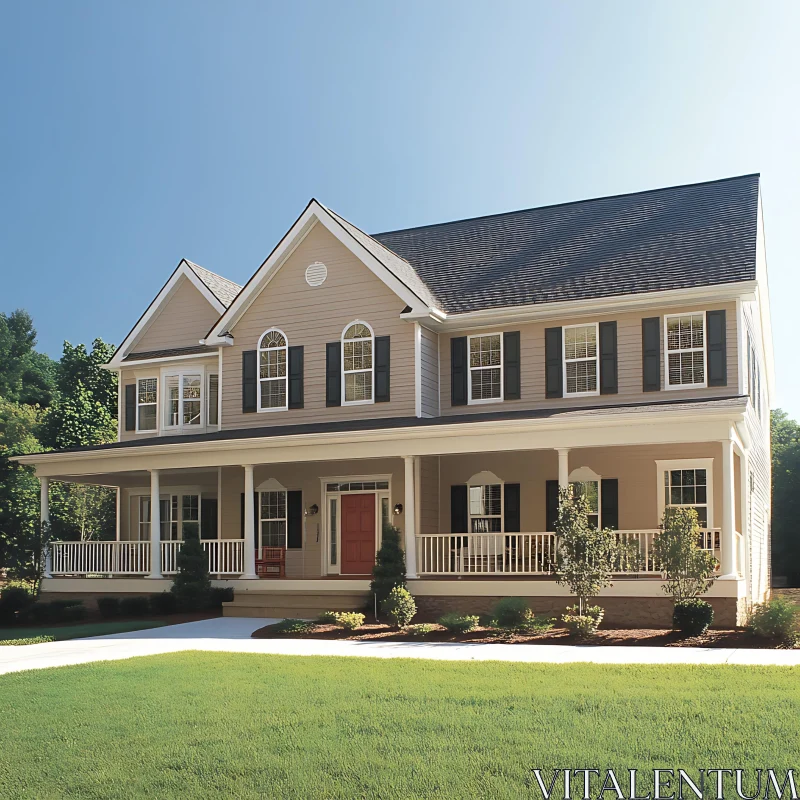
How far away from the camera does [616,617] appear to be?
1798 centimetres

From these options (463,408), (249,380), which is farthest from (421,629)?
(249,380)

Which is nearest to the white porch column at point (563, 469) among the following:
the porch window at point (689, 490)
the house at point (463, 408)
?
the house at point (463, 408)

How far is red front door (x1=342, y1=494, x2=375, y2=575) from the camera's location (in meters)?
23.7

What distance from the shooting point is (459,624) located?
55.3ft

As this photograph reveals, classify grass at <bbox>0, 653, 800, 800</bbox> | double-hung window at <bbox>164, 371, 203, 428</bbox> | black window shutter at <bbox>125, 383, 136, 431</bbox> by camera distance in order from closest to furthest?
grass at <bbox>0, 653, 800, 800</bbox> → double-hung window at <bbox>164, 371, 203, 428</bbox> → black window shutter at <bbox>125, 383, 136, 431</bbox>

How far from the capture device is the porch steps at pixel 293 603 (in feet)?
66.7

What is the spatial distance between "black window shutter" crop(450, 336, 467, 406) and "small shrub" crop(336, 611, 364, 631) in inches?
282

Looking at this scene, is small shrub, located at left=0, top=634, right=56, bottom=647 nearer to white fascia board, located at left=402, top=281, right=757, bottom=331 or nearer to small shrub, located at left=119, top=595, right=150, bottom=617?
small shrub, located at left=119, top=595, right=150, bottom=617

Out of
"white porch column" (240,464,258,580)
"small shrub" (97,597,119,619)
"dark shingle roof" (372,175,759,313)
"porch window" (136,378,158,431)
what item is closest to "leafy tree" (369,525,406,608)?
"white porch column" (240,464,258,580)

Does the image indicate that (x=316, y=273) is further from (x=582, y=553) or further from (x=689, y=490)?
(x=582, y=553)

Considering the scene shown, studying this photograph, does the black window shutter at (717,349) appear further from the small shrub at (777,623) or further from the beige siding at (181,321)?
the beige siding at (181,321)

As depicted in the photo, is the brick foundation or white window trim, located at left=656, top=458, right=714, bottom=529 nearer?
the brick foundation

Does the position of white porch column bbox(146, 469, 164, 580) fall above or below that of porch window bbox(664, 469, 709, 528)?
below

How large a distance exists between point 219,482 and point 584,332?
34.9ft
